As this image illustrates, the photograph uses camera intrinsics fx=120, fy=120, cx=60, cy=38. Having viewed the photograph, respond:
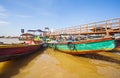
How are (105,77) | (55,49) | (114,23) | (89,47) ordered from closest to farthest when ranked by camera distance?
1. (105,77)
2. (89,47)
3. (114,23)
4. (55,49)

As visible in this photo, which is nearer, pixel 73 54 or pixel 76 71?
pixel 76 71

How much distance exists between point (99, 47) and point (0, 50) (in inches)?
252

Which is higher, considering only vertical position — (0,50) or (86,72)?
(0,50)

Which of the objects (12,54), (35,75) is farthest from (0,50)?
(35,75)

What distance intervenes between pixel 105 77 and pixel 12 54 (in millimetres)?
5691

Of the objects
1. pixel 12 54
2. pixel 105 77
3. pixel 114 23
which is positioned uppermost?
pixel 114 23

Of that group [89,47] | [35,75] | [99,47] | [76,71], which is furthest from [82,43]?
[35,75]

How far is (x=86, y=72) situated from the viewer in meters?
6.60

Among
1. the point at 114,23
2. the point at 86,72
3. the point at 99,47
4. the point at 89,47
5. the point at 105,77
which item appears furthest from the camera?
the point at 114,23

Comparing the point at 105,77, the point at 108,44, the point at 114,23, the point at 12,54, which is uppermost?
the point at 114,23

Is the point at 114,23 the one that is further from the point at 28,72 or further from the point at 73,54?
the point at 28,72

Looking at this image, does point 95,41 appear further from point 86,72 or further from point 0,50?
point 0,50

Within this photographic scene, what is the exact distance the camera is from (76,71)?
22.3 feet

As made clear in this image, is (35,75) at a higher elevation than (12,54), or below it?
below
